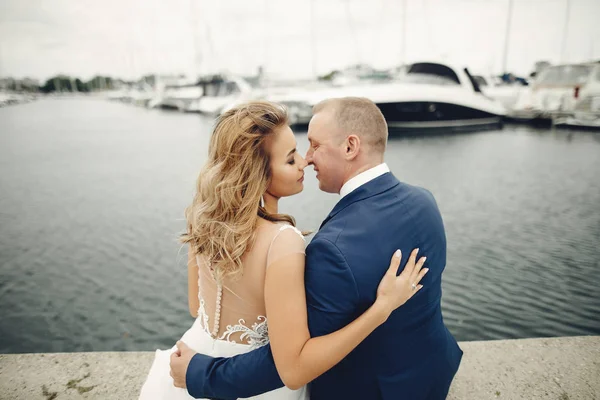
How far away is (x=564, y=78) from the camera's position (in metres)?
24.0

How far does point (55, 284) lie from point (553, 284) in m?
6.74

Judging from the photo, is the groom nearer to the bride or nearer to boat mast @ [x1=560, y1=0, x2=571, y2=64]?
the bride

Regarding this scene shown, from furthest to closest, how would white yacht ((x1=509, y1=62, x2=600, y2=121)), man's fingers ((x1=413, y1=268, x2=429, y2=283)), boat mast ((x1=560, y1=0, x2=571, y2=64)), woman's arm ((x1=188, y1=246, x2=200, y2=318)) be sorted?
boat mast ((x1=560, y1=0, x2=571, y2=64)) < white yacht ((x1=509, y1=62, x2=600, y2=121)) < woman's arm ((x1=188, y1=246, x2=200, y2=318)) < man's fingers ((x1=413, y1=268, x2=429, y2=283))

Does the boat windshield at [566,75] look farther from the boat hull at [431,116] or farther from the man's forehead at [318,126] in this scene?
the man's forehead at [318,126]

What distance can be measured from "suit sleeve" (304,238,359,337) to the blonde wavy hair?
0.25 metres

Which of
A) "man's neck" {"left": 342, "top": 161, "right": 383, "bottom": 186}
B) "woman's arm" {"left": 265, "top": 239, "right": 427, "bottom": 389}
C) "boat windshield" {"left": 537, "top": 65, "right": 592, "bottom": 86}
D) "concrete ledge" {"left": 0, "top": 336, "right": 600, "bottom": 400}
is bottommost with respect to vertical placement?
"concrete ledge" {"left": 0, "top": 336, "right": 600, "bottom": 400}

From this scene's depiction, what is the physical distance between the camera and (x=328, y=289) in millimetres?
1239

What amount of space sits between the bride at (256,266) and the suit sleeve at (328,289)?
34mm

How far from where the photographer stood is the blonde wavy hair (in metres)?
1.39

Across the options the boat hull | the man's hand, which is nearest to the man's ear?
the man's hand

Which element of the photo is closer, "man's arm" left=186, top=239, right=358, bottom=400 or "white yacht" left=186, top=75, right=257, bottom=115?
"man's arm" left=186, top=239, right=358, bottom=400

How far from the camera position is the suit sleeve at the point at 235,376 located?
1.36m

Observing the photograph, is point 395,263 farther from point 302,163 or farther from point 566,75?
point 566,75

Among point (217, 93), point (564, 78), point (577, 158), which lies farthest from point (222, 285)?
point (217, 93)
